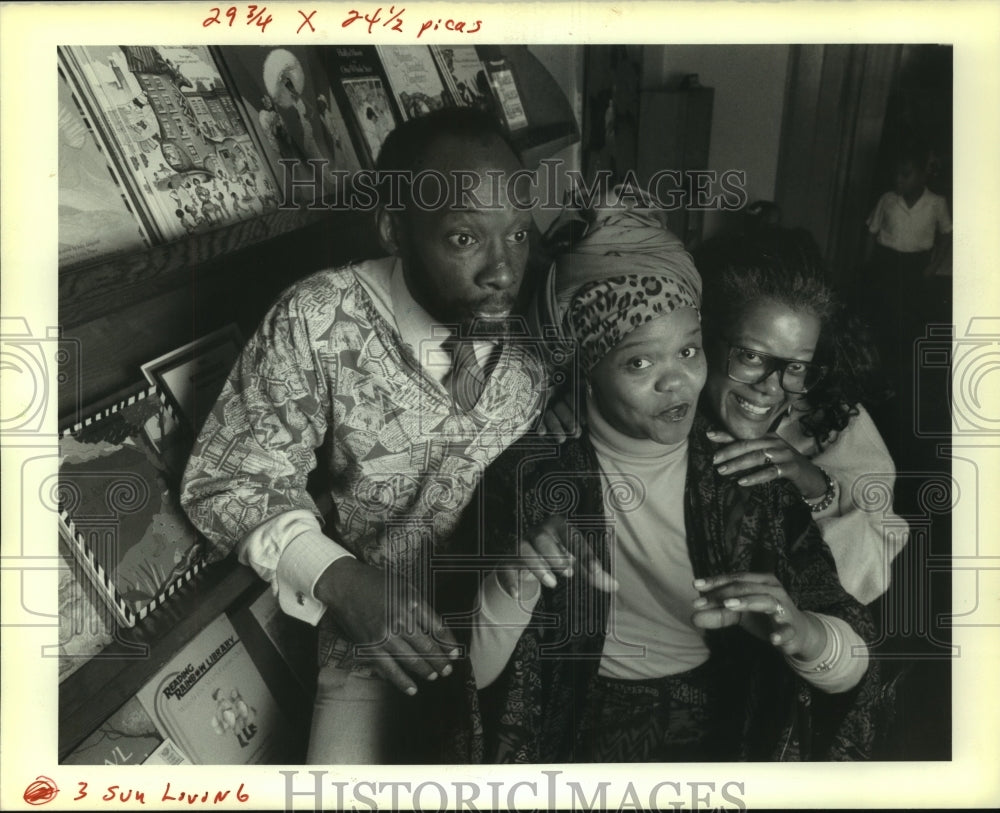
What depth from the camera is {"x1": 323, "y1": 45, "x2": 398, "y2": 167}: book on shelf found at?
6.27 feet

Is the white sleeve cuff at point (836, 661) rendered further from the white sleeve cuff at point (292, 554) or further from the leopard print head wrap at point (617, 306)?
the white sleeve cuff at point (292, 554)

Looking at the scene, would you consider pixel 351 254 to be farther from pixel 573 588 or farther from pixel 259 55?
pixel 573 588

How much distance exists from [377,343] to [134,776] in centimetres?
93

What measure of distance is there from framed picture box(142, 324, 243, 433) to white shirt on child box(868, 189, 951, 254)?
3.99ft

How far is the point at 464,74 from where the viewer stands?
6.33 ft

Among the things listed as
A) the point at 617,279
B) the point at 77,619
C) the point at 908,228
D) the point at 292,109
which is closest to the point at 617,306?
the point at 617,279

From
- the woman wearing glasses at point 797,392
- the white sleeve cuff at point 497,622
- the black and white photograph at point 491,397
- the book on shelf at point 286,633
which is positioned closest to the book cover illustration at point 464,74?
the black and white photograph at point 491,397

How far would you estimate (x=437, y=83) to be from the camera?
1924 mm

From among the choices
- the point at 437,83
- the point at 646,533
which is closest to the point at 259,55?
the point at 437,83

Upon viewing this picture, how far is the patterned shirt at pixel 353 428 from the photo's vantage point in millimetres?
1891

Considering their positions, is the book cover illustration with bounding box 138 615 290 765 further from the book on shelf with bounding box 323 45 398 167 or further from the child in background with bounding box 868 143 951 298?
the child in background with bounding box 868 143 951 298

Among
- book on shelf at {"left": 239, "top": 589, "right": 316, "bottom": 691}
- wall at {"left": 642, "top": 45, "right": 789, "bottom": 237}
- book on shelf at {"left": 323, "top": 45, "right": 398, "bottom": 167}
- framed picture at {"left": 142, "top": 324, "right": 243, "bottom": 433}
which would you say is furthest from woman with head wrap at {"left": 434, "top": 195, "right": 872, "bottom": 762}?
framed picture at {"left": 142, "top": 324, "right": 243, "bottom": 433}

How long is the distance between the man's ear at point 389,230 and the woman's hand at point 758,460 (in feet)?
2.27

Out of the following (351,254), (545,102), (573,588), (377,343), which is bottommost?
(573,588)
